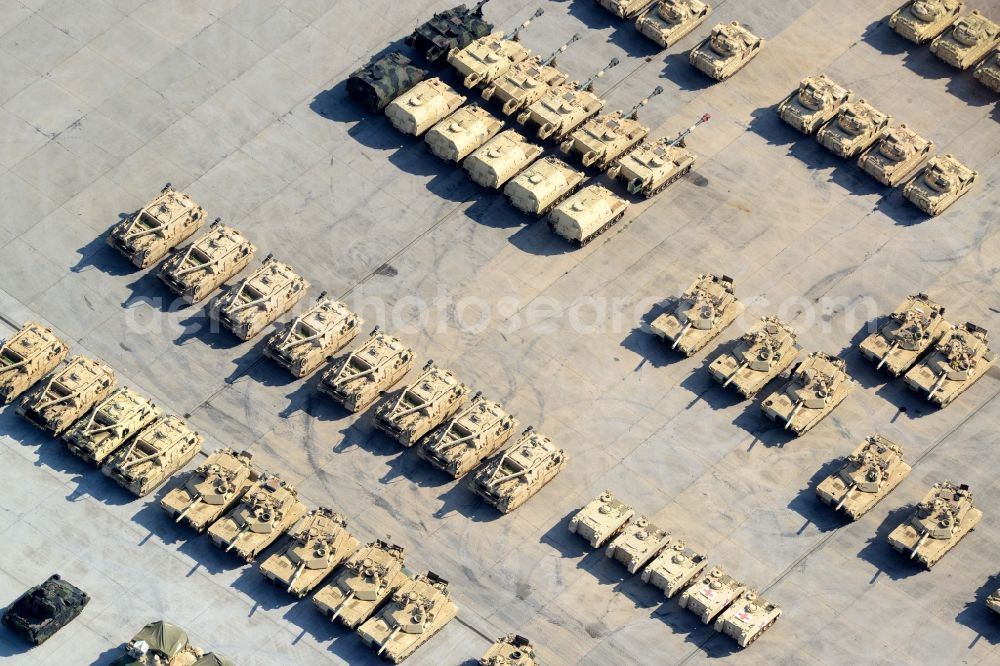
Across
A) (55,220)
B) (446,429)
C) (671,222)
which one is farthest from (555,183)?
(55,220)

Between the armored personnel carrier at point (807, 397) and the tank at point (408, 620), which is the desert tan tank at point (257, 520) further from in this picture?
the armored personnel carrier at point (807, 397)

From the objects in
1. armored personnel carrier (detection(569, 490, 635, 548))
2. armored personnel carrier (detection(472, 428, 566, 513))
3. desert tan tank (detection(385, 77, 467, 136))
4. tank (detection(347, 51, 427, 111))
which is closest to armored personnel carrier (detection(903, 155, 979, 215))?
desert tan tank (detection(385, 77, 467, 136))

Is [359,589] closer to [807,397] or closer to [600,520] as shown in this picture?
[600,520]

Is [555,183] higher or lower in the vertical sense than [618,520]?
higher

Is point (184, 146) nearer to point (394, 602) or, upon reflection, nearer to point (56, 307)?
point (56, 307)

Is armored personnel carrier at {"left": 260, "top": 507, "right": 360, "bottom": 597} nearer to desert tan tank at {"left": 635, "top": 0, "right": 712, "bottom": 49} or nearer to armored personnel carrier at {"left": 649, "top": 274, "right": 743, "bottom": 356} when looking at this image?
armored personnel carrier at {"left": 649, "top": 274, "right": 743, "bottom": 356}

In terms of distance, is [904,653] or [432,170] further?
[432,170]

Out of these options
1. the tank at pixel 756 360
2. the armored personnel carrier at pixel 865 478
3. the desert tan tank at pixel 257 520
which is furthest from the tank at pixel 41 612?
the armored personnel carrier at pixel 865 478
